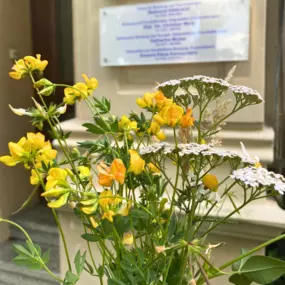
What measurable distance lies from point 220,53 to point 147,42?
194 millimetres

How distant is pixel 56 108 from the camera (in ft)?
1.94

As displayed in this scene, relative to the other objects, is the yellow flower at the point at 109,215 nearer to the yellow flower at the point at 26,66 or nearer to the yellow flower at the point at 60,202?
the yellow flower at the point at 60,202

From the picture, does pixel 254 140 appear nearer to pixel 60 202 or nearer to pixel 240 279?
pixel 240 279

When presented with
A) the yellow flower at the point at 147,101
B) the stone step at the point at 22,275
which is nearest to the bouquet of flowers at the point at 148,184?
the yellow flower at the point at 147,101

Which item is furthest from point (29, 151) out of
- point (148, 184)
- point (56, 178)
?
point (148, 184)

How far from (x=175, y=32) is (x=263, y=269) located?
640 millimetres

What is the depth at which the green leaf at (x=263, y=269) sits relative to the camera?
0.51 metres

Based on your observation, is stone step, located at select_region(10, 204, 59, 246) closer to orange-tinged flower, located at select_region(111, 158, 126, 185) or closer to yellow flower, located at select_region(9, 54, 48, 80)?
yellow flower, located at select_region(9, 54, 48, 80)

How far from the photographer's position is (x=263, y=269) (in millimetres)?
521

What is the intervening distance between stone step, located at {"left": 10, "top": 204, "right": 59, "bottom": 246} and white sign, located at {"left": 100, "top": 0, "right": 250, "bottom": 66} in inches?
60.0

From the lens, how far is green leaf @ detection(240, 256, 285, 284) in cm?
51

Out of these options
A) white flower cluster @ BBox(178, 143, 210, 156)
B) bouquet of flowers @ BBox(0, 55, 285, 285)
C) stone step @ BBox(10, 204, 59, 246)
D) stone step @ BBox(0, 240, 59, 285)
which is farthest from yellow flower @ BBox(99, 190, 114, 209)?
stone step @ BBox(10, 204, 59, 246)

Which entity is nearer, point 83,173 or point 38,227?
point 83,173

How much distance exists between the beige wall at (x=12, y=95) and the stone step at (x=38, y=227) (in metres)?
0.07
